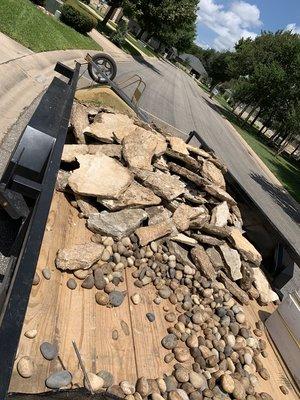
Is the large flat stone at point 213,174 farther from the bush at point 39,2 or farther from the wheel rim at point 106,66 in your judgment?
the bush at point 39,2

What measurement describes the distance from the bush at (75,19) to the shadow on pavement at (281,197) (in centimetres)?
1559

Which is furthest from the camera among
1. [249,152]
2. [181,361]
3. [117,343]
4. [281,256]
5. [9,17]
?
[249,152]

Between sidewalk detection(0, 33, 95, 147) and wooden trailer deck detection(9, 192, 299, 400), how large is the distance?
126 inches

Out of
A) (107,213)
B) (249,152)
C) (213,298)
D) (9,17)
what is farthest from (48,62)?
(249,152)

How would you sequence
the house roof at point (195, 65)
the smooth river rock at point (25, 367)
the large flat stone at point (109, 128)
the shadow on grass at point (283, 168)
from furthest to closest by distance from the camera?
1. the house roof at point (195, 65)
2. the shadow on grass at point (283, 168)
3. the large flat stone at point (109, 128)
4. the smooth river rock at point (25, 367)

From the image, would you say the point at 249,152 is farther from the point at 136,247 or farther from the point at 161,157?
the point at 136,247

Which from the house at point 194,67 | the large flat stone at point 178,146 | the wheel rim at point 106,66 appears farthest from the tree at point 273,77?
the house at point 194,67

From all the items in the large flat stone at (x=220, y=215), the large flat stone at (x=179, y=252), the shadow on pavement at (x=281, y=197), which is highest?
the large flat stone at (x=220, y=215)

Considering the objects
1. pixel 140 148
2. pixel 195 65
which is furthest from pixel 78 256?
pixel 195 65

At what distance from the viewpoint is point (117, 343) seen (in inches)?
97.1

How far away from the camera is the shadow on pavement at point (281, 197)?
18.7 m

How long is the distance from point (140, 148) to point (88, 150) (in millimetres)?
681

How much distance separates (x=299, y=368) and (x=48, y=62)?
38.0 feet

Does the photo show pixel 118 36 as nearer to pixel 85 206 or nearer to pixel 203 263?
pixel 85 206
